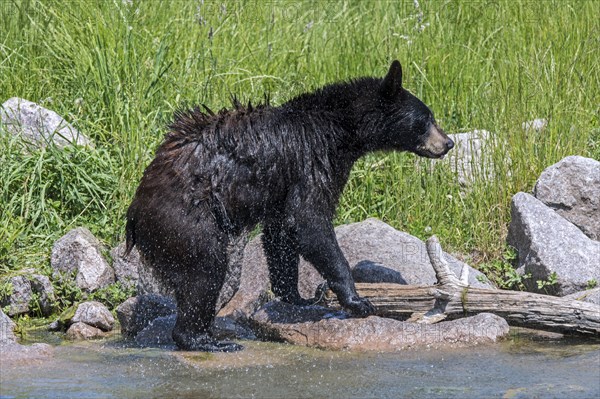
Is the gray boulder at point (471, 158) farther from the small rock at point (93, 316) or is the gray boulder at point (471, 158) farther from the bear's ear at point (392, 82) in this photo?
the small rock at point (93, 316)

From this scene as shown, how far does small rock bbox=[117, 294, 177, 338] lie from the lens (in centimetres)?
676

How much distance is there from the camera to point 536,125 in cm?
846

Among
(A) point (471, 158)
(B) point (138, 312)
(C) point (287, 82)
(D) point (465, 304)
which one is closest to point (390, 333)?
(D) point (465, 304)

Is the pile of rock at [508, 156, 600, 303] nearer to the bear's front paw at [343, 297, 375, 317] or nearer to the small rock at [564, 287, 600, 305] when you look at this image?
the small rock at [564, 287, 600, 305]

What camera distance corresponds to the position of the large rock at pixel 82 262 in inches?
286

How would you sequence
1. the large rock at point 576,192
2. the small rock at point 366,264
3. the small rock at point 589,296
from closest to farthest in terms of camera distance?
the small rock at point 589,296, the small rock at point 366,264, the large rock at point 576,192

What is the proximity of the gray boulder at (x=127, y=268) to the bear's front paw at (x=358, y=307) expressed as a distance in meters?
1.84

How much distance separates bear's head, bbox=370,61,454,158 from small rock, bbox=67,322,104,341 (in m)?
2.30

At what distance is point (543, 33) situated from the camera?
9.59 metres

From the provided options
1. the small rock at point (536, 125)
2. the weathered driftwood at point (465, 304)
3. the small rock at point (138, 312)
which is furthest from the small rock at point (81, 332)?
the small rock at point (536, 125)

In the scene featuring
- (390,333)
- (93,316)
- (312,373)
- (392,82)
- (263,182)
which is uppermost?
(392,82)

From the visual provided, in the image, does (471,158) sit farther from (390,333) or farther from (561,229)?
(390,333)

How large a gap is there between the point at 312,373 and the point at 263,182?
1.34 metres

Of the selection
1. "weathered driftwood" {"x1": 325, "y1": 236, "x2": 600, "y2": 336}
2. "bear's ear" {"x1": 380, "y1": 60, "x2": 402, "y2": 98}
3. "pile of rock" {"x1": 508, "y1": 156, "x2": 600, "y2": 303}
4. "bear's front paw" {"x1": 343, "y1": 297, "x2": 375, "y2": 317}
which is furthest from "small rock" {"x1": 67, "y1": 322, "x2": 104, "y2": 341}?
"pile of rock" {"x1": 508, "y1": 156, "x2": 600, "y2": 303}
